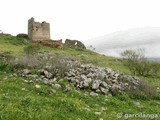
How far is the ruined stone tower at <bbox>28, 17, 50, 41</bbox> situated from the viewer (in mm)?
69250

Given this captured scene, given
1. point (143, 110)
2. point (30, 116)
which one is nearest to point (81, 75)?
point (143, 110)

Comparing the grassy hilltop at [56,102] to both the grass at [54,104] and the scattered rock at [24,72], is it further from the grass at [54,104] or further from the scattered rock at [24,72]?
the scattered rock at [24,72]

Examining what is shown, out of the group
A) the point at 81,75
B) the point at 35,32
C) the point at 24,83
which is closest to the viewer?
the point at 24,83

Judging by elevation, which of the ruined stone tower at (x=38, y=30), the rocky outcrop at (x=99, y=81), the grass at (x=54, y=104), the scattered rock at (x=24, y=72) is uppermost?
the ruined stone tower at (x=38, y=30)

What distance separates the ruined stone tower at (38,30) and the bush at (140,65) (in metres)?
38.7

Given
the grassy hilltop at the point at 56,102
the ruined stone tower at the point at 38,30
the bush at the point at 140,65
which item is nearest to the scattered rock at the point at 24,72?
the grassy hilltop at the point at 56,102

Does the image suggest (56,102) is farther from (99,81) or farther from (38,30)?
(38,30)

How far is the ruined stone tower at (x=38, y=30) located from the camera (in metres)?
69.2

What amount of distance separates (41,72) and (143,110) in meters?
5.97

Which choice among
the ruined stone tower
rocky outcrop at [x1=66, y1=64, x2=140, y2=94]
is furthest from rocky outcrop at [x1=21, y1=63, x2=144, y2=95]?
the ruined stone tower

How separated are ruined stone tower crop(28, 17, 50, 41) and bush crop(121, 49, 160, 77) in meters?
38.7

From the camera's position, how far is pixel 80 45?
257 ft

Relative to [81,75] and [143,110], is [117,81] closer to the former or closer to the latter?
[81,75]

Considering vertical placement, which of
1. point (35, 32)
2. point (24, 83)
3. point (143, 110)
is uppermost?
point (35, 32)
